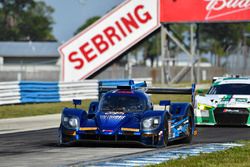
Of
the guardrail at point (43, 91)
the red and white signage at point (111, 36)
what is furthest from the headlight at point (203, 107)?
the red and white signage at point (111, 36)

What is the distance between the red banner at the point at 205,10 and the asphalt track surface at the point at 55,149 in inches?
920

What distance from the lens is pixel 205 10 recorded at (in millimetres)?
44281

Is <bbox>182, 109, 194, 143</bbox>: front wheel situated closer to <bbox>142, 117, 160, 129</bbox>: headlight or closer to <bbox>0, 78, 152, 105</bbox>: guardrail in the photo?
<bbox>142, 117, 160, 129</bbox>: headlight

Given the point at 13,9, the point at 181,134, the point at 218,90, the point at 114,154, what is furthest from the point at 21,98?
the point at 13,9

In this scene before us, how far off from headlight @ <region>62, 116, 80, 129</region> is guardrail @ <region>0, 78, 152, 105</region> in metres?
15.3

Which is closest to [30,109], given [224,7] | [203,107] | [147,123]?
[203,107]

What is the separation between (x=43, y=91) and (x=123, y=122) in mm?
18283

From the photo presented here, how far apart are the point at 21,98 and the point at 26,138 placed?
44.2 feet

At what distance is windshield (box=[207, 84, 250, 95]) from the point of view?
2230 cm

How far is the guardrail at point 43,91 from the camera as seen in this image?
31.2m

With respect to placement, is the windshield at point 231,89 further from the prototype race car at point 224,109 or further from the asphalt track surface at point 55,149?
the asphalt track surface at point 55,149

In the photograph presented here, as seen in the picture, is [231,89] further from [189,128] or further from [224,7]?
[224,7]

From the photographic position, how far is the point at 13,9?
11731cm

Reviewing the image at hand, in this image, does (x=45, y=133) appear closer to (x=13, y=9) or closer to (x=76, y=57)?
(x=76, y=57)
